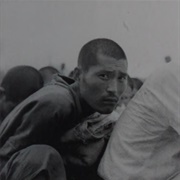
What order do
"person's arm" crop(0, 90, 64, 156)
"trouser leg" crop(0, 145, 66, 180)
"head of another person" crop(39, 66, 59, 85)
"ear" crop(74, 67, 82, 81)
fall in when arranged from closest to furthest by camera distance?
"trouser leg" crop(0, 145, 66, 180), "person's arm" crop(0, 90, 64, 156), "ear" crop(74, 67, 82, 81), "head of another person" crop(39, 66, 59, 85)

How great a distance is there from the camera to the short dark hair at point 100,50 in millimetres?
1424

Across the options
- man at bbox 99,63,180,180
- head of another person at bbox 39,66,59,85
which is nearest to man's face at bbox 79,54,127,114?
man at bbox 99,63,180,180

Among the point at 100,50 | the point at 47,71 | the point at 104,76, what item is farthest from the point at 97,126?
the point at 47,71

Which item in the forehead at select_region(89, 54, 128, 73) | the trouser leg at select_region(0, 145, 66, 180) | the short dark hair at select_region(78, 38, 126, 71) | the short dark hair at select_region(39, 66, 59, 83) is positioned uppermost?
the short dark hair at select_region(78, 38, 126, 71)

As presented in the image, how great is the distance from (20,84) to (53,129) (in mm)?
790

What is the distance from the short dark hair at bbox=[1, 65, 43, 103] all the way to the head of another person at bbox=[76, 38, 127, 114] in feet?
2.06

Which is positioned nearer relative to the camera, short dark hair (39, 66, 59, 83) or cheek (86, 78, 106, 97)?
cheek (86, 78, 106, 97)

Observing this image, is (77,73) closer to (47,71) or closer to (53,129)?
(53,129)

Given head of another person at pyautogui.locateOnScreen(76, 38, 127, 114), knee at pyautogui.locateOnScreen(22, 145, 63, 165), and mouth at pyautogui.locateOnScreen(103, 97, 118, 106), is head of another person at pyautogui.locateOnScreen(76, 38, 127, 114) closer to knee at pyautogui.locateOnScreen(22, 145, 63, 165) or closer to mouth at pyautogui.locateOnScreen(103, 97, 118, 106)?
mouth at pyautogui.locateOnScreen(103, 97, 118, 106)

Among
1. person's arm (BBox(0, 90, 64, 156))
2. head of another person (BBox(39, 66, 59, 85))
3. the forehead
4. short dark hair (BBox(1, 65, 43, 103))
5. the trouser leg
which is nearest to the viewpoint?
the trouser leg

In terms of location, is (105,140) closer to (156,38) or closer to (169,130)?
(169,130)

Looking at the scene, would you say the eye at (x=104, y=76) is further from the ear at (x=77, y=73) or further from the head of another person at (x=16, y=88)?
the head of another person at (x=16, y=88)

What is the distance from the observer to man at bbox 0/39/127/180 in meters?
1.29

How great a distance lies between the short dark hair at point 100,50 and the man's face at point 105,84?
0.02 metres
